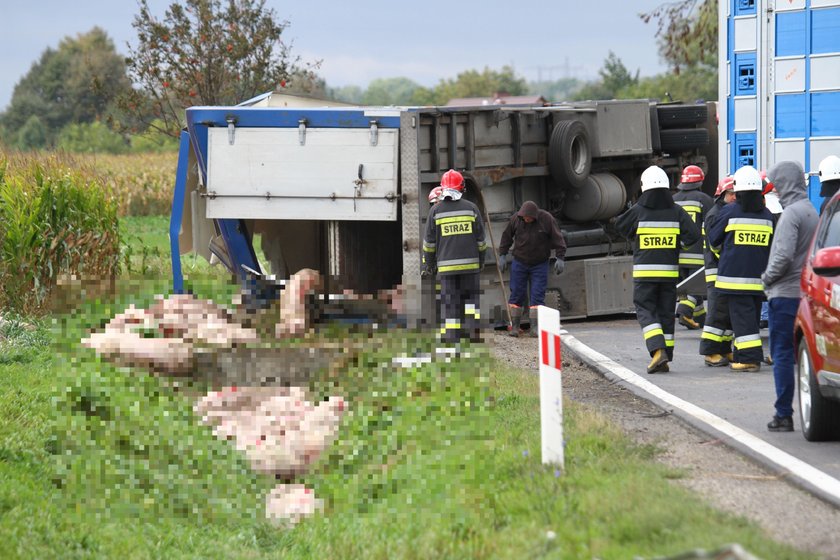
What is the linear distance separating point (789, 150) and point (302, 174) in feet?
18.1

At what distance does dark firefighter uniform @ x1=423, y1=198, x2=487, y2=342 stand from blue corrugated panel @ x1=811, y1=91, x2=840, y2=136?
13.3 feet

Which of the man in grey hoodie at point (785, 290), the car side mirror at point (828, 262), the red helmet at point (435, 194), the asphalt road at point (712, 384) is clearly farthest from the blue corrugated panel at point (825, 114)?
the car side mirror at point (828, 262)

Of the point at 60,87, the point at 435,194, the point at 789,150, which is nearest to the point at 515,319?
the point at 435,194

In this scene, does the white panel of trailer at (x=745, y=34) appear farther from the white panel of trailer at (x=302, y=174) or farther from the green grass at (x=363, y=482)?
the green grass at (x=363, y=482)

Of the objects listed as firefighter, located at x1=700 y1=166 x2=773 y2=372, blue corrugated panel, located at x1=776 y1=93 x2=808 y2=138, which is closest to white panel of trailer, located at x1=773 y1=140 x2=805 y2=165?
blue corrugated panel, located at x1=776 y1=93 x2=808 y2=138

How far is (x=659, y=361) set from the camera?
38.4 ft

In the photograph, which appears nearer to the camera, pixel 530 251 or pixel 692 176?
pixel 692 176

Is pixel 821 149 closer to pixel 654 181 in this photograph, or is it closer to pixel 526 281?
pixel 654 181

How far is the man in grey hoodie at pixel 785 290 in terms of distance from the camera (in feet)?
28.6

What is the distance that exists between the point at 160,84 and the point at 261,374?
16.8m

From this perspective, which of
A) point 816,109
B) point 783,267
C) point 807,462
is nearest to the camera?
point 807,462

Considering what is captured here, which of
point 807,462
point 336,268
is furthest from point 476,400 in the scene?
point 336,268

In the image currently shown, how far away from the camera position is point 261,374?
1105 cm

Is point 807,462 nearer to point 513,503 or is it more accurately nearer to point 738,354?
point 513,503
